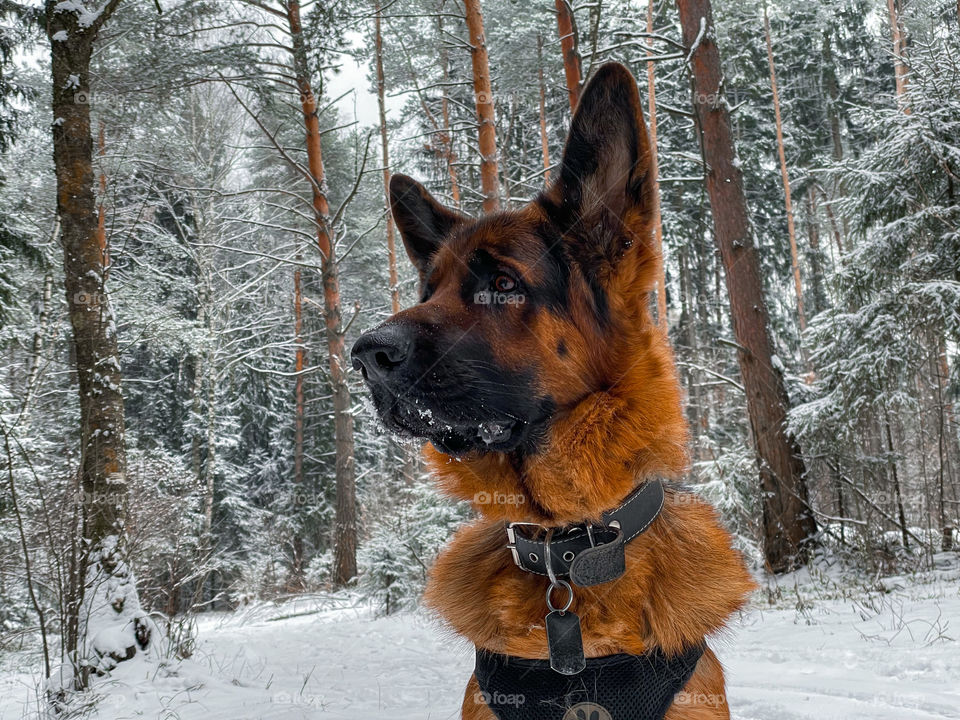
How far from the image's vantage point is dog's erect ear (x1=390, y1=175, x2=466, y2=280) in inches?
116

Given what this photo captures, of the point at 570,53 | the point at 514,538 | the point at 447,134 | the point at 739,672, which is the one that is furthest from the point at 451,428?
the point at 447,134

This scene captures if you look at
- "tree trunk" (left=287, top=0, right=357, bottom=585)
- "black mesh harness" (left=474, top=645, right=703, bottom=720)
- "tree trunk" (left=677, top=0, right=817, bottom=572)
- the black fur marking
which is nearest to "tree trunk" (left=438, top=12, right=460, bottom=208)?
"tree trunk" (left=287, top=0, right=357, bottom=585)

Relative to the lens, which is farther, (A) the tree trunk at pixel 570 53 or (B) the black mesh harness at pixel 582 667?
(A) the tree trunk at pixel 570 53

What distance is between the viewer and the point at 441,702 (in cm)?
430

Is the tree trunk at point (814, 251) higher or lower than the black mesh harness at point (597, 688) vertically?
higher

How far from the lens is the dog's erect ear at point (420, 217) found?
2.95m

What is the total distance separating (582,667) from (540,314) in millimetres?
1169

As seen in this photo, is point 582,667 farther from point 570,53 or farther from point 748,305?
point 570,53

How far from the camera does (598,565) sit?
193 cm

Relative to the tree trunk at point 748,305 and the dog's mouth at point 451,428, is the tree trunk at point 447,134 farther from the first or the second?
the dog's mouth at point 451,428

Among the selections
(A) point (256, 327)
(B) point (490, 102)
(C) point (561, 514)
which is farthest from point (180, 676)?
(A) point (256, 327)

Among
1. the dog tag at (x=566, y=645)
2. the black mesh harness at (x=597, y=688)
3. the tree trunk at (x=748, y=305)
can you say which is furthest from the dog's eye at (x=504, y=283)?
the tree trunk at (x=748, y=305)

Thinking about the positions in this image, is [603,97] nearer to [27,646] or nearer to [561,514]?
[561,514]

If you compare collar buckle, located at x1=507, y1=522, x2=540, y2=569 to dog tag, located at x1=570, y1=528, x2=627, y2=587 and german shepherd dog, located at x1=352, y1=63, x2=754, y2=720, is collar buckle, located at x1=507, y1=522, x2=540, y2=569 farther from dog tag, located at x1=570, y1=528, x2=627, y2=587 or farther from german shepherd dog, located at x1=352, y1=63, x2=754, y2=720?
dog tag, located at x1=570, y1=528, x2=627, y2=587
